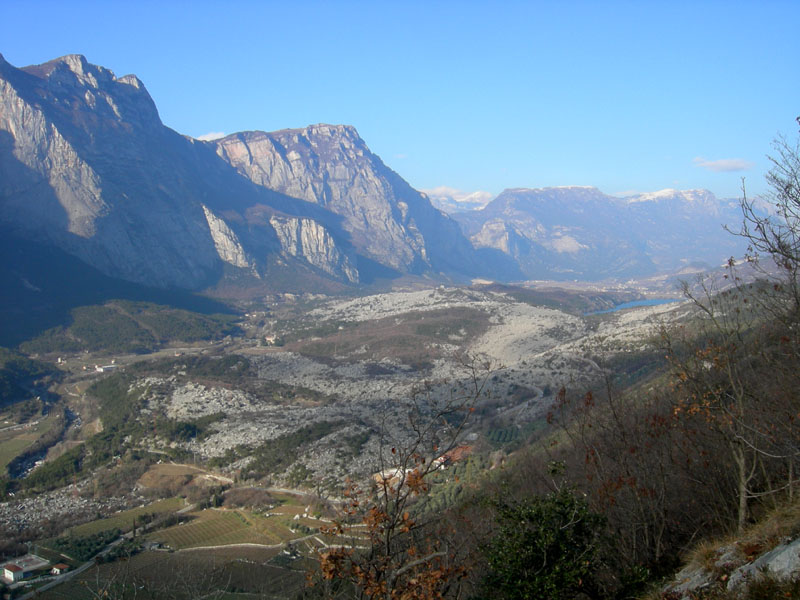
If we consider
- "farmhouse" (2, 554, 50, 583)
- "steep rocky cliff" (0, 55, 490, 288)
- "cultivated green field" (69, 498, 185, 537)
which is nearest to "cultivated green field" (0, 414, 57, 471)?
"cultivated green field" (69, 498, 185, 537)

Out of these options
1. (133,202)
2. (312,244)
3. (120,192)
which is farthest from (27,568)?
(312,244)

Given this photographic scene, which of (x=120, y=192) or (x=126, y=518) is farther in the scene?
(x=120, y=192)

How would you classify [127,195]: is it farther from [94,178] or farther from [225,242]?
[225,242]

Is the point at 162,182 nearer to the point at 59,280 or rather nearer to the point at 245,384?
the point at 59,280

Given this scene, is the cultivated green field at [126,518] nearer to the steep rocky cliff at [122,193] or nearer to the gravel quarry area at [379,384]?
the gravel quarry area at [379,384]

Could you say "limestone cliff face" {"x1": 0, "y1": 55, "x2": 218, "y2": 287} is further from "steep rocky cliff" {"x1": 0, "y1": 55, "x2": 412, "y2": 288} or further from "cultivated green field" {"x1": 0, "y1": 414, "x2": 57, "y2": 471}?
"cultivated green field" {"x1": 0, "y1": 414, "x2": 57, "y2": 471}

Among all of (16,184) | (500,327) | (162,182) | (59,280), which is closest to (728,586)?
(500,327)

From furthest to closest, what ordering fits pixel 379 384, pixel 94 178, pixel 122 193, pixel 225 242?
pixel 225 242 → pixel 122 193 → pixel 94 178 → pixel 379 384
